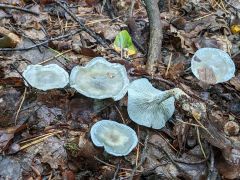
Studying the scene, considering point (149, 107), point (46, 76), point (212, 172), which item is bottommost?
point (212, 172)

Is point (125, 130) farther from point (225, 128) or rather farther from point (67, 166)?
point (225, 128)

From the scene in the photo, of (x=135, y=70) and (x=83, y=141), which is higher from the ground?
(x=135, y=70)

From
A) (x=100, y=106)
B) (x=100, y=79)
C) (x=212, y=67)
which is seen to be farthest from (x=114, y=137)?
(x=212, y=67)

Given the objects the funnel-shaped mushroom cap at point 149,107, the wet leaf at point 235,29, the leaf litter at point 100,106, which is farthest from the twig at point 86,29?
the wet leaf at point 235,29

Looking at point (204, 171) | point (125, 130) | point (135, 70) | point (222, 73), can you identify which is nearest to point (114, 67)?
point (135, 70)

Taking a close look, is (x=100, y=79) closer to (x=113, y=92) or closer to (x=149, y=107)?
(x=113, y=92)
